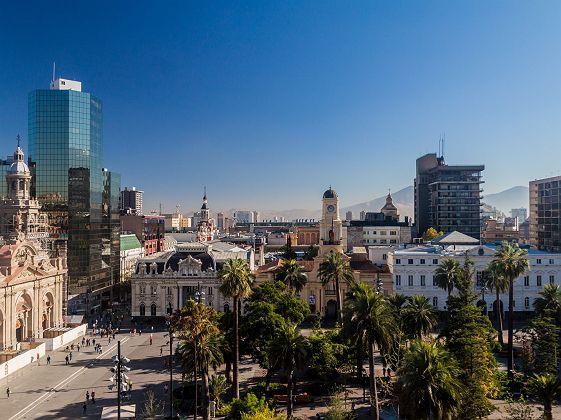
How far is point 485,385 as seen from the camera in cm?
3819

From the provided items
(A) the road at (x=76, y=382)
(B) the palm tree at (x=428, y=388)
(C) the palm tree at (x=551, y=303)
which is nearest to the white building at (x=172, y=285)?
(A) the road at (x=76, y=382)

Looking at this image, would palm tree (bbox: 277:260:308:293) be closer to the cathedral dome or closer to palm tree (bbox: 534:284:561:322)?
the cathedral dome

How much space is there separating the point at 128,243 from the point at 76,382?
9095 cm

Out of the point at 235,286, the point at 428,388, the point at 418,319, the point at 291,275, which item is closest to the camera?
the point at 428,388

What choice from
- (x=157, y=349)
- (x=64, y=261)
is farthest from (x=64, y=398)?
(x=64, y=261)

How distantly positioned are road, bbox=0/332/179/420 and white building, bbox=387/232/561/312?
42.0m

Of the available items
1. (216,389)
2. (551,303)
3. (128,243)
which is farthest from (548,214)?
(128,243)

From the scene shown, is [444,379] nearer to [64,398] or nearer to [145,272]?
[64,398]

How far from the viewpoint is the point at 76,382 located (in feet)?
181

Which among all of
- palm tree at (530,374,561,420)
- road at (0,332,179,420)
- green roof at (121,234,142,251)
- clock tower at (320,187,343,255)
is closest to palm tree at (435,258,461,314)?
clock tower at (320,187,343,255)

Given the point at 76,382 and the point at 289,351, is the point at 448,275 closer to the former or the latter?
the point at 289,351

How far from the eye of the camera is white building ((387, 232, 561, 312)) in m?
82.8

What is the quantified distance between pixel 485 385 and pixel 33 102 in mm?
100977

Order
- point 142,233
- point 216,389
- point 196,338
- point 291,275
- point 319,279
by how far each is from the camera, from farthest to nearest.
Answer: point 142,233 → point 319,279 → point 291,275 → point 216,389 → point 196,338
